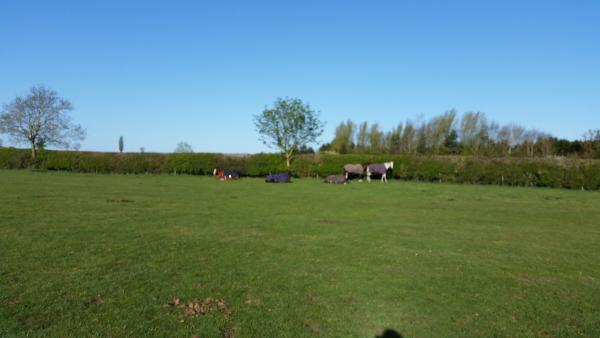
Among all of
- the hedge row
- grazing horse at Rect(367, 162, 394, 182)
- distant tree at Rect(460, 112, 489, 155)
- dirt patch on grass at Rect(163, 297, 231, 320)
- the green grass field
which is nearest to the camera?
the green grass field

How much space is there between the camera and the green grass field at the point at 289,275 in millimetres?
4195

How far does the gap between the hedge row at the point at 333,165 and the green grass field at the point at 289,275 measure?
55.5ft

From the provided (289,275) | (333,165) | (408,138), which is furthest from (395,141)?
(289,275)

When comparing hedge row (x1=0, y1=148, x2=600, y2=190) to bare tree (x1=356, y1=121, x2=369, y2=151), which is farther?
bare tree (x1=356, y1=121, x2=369, y2=151)

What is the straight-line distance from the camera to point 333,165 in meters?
32.4

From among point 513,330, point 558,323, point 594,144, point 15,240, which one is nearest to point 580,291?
point 558,323

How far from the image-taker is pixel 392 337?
4055 millimetres

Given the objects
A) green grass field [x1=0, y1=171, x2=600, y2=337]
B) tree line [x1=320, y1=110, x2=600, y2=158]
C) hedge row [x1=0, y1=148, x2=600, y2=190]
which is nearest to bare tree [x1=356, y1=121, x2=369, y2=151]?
tree line [x1=320, y1=110, x2=600, y2=158]

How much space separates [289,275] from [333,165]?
26941 millimetres

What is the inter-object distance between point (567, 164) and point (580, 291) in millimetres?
23803

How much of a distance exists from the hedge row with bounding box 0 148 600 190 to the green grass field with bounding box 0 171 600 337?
16.9m

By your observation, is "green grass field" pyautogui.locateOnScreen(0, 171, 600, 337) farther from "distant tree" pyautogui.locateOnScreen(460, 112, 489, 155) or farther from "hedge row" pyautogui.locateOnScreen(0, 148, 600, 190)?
"distant tree" pyautogui.locateOnScreen(460, 112, 489, 155)

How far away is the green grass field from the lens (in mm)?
4195

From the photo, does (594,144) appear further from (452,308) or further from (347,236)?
(452,308)
